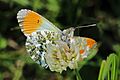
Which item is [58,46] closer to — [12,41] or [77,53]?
[77,53]

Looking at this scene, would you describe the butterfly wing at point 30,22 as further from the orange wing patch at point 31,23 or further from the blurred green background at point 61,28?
the blurred green background at point 61,28

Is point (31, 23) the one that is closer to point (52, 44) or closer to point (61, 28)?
point (52, 44)

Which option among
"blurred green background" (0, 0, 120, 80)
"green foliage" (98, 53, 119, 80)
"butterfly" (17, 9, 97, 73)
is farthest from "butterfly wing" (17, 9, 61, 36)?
"blurred green background" (0, 0, 120, 80)

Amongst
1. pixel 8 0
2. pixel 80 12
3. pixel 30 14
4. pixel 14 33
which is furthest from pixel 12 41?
pixel 30 14

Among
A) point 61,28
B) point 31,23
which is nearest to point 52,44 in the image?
point 31,23

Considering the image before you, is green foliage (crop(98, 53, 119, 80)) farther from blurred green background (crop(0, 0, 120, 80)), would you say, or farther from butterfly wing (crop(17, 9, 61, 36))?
blurred green background (crop(0, 0, 120, 80))

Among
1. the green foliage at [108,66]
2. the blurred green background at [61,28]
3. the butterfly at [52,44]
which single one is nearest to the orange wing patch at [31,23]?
the butterfly at [52,44]
